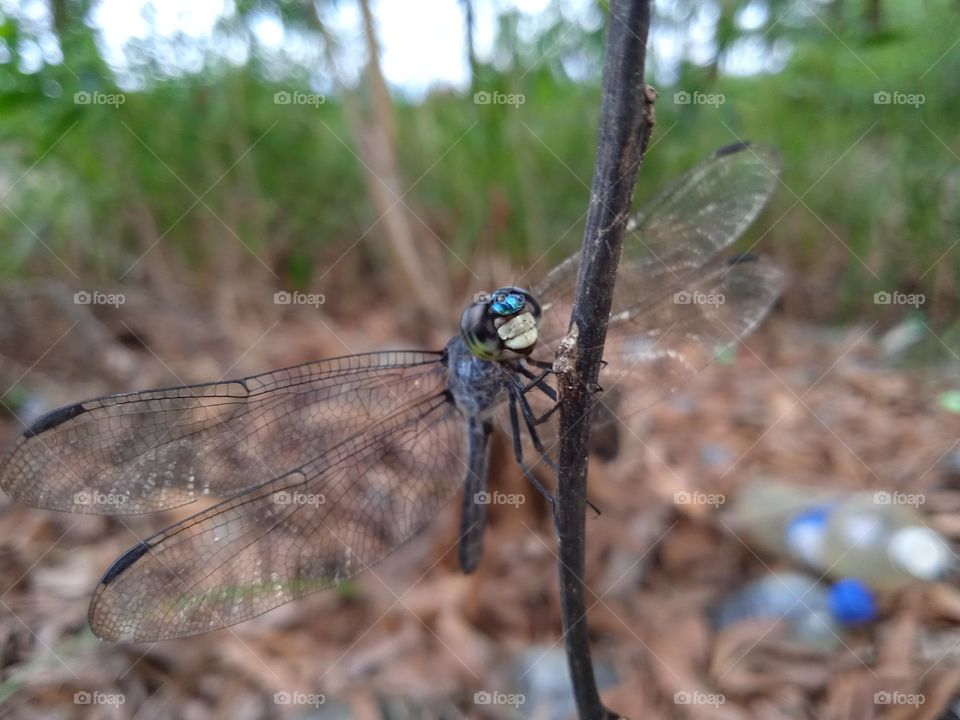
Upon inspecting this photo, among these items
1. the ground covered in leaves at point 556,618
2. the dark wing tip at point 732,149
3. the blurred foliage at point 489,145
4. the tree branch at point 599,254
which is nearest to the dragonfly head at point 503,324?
the tree branch at point 599,254

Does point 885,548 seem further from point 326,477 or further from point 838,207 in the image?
point 838,207

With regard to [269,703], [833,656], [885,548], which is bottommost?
[269,703]

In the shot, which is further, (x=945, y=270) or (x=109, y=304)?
(x=109, y=304)

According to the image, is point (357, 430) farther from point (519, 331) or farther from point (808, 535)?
point (808, 535)

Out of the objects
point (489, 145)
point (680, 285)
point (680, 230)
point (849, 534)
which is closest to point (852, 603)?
point (849, 534)

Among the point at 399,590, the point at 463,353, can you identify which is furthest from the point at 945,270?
the point at 399,590

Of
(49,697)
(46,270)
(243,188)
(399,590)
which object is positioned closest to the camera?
(49,697)

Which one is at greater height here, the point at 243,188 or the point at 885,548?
the point at 243,188
